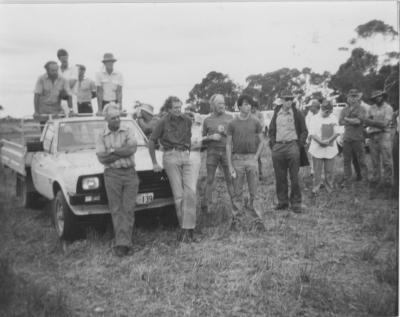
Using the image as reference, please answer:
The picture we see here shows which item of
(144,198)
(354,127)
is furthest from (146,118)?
(354,127)

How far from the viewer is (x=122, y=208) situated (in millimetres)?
5379

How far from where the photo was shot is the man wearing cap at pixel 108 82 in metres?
8.11

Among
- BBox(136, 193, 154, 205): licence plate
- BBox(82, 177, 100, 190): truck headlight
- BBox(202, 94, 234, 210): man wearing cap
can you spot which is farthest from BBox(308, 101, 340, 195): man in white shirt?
BBox(82, 177, 100, 190): truck headlight

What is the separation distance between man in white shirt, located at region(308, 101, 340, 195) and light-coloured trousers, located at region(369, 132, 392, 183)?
2.15 ft

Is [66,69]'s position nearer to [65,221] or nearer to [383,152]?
[65,221]

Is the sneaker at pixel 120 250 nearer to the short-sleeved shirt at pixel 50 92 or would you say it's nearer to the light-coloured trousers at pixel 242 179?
the light-coloured trousers at pixel 242 179

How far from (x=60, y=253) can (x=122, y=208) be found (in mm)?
974

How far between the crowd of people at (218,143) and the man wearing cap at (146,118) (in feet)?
0.06

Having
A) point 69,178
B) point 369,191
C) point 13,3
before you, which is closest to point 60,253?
point 69,178

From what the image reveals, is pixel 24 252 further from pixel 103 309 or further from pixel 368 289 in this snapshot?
pixel 368 289

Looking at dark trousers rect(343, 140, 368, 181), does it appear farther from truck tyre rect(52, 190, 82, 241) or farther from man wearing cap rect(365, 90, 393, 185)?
truck tyre rect(52, 190, 82, 241)

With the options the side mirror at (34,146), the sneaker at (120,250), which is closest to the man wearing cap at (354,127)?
the sneaker at (120,250)

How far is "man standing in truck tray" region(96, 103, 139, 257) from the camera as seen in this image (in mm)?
5289

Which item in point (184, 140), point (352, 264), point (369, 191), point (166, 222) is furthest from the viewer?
point (369, 191)
